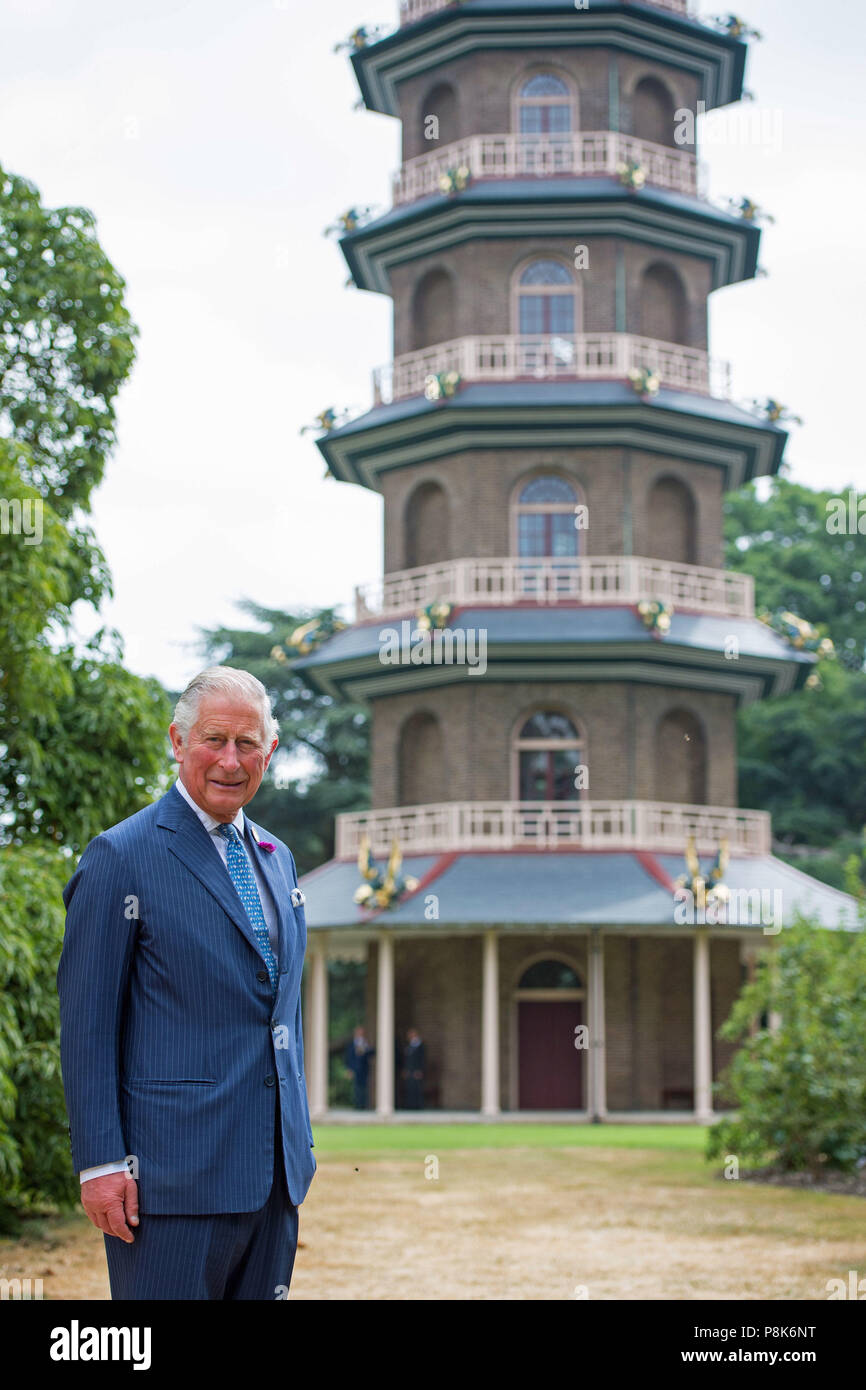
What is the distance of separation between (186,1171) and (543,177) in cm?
2813

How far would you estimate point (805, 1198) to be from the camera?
14.1m

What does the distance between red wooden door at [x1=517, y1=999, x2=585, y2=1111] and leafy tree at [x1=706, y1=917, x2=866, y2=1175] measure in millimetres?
10408

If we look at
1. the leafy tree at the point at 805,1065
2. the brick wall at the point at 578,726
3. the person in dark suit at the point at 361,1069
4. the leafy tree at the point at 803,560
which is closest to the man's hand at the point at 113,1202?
the leafy tree at the point at 805,1065

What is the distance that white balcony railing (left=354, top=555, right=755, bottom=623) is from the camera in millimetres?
27812

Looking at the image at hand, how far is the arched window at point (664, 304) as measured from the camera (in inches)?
1190

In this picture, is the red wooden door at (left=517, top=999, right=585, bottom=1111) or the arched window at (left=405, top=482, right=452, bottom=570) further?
the arched window at (left=405, top=482, right=452, bottom=570)

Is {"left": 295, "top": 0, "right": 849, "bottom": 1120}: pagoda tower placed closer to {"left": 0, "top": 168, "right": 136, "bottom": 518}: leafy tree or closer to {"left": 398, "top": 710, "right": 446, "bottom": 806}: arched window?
{"left": 398, "top": 710, "right": 446, "bottom": 806}: arched window

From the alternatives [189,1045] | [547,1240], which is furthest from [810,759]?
[189,1045]

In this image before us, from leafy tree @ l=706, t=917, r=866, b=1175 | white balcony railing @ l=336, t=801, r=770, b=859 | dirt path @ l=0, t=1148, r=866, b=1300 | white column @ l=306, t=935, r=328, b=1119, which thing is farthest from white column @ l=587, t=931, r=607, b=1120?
dirt path @ l=0, t=1148, r=866, b=1300

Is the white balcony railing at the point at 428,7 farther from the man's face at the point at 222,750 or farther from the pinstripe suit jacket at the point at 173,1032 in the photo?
the pinstripe suit jacket at the point at 173,1032

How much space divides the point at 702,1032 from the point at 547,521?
926cm

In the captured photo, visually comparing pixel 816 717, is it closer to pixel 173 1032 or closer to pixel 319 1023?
pixel 319 1023

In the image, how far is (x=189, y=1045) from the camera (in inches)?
152
